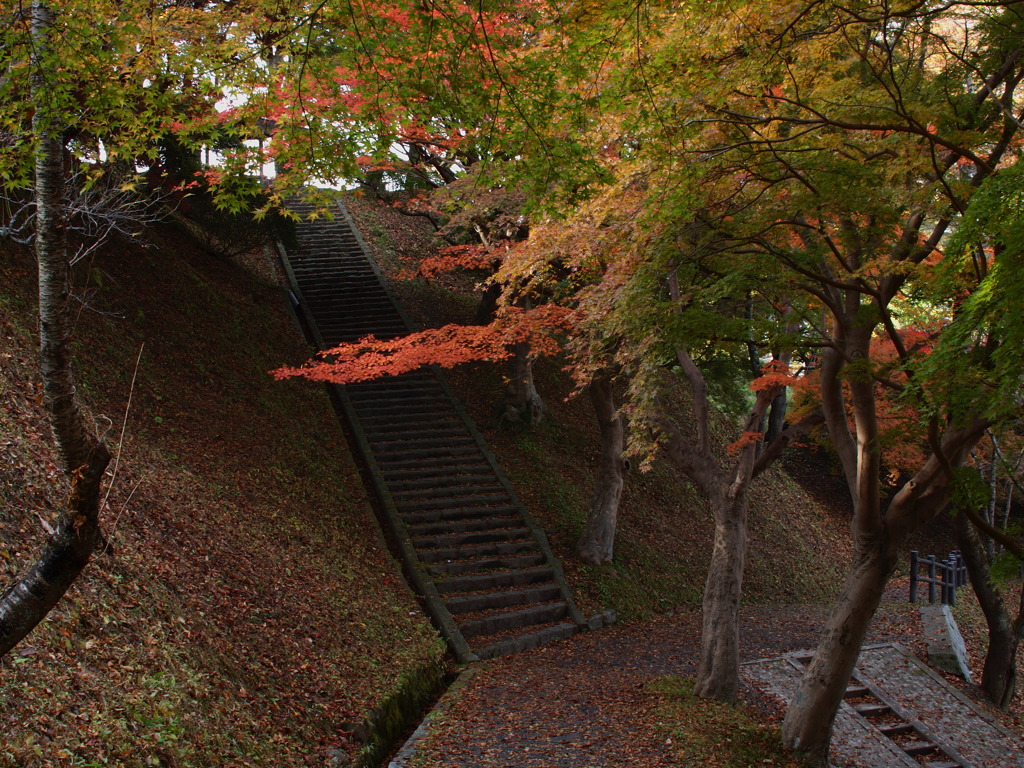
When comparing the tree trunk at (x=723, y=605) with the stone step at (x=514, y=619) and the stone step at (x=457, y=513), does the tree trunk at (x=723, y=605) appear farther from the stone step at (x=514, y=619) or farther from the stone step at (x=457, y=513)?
the stone step at (x=457, y=513)

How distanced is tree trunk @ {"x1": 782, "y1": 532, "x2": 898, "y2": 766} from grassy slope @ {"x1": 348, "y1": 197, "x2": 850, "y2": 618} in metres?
4.90

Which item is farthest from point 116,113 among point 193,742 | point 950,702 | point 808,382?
point 950,702

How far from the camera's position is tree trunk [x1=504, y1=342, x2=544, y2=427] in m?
15.2

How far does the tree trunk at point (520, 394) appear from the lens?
1521 cm

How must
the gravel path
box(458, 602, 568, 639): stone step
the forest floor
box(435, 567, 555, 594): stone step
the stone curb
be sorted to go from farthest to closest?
box(435, 567, 555, 594): stone step → box(458, 602, 568, 639): stone step → the forest floor → the gravel path → the stone curb

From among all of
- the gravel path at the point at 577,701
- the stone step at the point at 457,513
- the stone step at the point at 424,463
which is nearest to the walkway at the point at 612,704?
the gravel path at the point at 577,701

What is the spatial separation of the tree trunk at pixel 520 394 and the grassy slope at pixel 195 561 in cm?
389

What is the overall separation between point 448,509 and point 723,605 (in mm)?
5296

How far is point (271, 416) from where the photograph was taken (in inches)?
484

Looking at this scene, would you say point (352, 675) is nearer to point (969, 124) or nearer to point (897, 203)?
point (897, 203)

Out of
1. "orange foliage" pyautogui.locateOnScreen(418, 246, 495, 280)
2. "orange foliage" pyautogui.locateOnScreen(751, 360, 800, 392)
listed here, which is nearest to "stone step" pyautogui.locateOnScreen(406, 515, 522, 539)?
"orange foliage" pyautogui.locateOnScreen(418, 246, 495, 280)

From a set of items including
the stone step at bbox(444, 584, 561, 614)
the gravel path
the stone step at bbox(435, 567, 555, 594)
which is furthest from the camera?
the stone step at bbox(435, 567, 555, 594)

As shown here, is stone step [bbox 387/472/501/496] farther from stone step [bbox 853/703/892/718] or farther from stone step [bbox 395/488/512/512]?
stone step [bbox 853/703/892/718]

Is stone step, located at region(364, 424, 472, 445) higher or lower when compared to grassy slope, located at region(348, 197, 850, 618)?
higher
